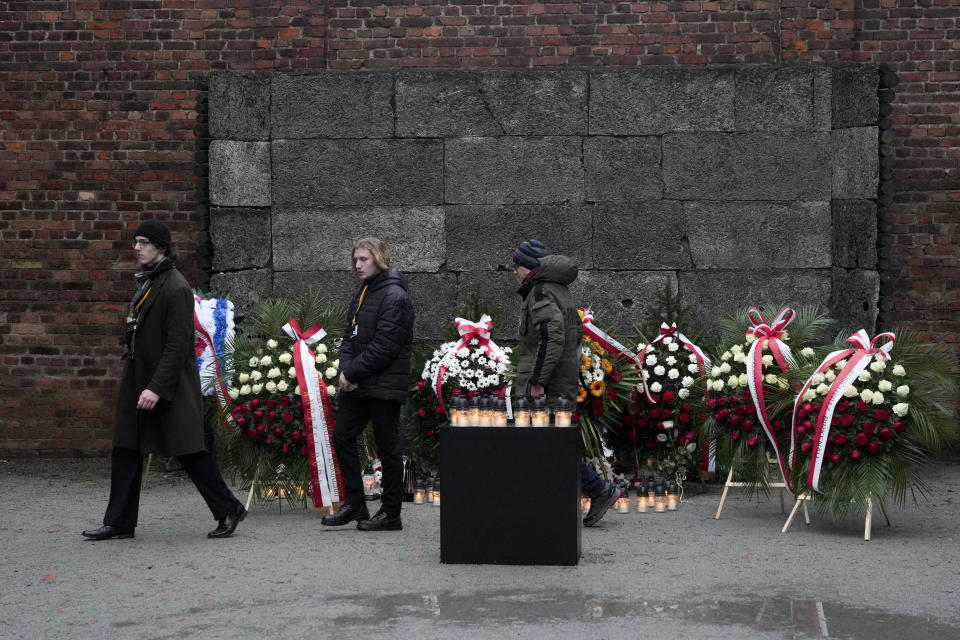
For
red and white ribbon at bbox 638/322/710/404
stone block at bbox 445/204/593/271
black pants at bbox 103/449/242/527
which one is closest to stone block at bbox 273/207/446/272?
stone block at bbox 445/204/593/271

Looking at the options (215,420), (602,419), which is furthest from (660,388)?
(215,420)

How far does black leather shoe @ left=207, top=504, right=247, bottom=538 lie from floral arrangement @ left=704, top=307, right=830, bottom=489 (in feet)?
10.6

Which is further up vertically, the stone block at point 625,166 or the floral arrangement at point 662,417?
the stone block at point 625,166

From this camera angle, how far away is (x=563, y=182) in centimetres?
1137

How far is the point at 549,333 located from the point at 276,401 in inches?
84.6

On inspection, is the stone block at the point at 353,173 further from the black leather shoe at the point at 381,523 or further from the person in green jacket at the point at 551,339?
the black leather shoe at the point at 381,523

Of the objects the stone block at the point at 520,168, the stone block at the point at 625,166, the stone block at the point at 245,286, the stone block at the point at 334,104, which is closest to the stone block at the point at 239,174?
the stone block at the point at 334,104

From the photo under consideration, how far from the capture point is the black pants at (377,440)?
8.38 meters

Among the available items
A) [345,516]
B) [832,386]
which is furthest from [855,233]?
[345,516]

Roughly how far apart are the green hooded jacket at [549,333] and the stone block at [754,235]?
2.78 meters

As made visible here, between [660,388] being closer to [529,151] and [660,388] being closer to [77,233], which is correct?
[529,151]

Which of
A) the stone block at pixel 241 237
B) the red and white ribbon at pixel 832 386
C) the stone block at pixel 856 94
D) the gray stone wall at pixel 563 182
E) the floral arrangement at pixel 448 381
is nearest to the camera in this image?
the red and white ribbon at pixel 832 386

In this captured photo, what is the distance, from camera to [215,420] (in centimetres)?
1012

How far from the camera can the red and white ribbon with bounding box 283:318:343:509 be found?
909 centimetres
